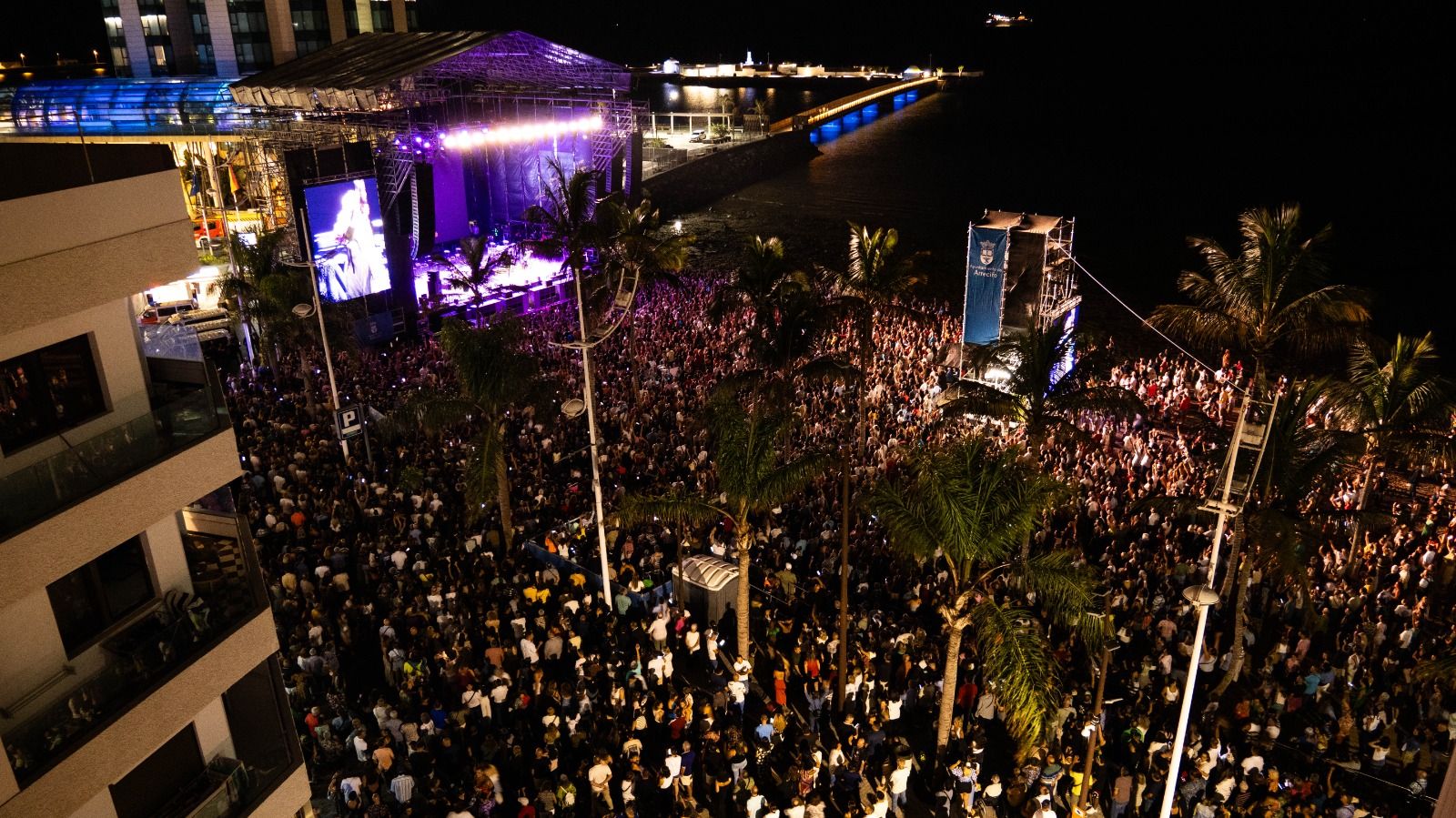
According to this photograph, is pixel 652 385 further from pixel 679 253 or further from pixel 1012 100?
pixel 1012 100

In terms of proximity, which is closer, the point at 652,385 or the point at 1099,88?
the point at 652,385

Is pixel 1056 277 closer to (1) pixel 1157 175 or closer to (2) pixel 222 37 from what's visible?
(2) pixel 222 37

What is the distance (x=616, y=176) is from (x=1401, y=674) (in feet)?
124

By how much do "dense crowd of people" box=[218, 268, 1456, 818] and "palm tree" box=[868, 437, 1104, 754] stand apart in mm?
1193

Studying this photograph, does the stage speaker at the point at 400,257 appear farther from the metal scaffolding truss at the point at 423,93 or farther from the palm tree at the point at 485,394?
the palm tree at the point at 485,394

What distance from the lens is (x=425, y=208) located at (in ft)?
125

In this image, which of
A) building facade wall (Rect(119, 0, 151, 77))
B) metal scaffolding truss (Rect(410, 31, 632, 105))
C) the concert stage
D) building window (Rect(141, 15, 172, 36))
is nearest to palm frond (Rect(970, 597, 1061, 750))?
the concert stage

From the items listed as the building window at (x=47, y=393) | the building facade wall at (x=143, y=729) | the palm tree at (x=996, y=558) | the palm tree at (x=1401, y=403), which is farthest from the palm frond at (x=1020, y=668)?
the building window at (x=47, y=393)

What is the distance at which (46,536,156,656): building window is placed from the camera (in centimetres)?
873

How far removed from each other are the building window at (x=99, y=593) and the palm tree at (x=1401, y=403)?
18748 mm

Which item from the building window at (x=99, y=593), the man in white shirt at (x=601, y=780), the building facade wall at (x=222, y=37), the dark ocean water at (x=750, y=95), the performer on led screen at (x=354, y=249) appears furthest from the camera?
the dark ocean water at (x=750, y=95)

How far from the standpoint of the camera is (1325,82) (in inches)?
5989

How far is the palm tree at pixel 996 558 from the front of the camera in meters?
13.0

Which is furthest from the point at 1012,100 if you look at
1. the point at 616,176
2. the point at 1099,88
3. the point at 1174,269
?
the point at 616,176
